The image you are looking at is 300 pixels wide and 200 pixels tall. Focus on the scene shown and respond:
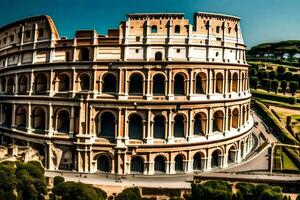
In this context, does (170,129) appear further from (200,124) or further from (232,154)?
(232,154)

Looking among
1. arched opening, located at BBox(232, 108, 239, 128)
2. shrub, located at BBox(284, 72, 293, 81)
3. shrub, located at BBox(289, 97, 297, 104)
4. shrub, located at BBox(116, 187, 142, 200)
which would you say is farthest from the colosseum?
shrub, located at BBox(284, 72, 293, 81)

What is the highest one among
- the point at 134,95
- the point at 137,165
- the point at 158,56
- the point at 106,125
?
the point at 158,56

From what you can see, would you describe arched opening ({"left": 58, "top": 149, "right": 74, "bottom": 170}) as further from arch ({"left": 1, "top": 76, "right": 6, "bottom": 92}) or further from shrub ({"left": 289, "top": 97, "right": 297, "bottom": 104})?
shrub ({"left": 289, "top": 97, "right": 297, "bottom": 104})

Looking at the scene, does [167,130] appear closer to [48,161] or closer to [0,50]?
[48,161]

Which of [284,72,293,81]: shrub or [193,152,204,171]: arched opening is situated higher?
[284,72,293,81]: shrub

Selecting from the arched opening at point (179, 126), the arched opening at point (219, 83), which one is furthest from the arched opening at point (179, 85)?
the arched opening at point (219, 83)

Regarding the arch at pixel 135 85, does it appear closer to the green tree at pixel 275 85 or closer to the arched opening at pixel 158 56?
the arched opening at pixel 158 56

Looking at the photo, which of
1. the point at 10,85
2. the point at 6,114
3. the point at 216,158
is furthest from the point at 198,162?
the point at 10,85
